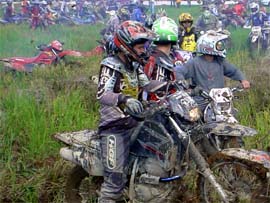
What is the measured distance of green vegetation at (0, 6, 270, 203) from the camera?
512cm

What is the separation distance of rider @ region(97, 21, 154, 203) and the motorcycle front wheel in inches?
24.6

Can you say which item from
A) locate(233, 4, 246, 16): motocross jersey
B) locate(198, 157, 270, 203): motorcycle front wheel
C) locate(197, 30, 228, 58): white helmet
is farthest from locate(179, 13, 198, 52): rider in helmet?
locate(233, 4, 246, 16): motocross jersey

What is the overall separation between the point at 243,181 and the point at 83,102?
10.4ft

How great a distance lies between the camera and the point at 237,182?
4.23 metres

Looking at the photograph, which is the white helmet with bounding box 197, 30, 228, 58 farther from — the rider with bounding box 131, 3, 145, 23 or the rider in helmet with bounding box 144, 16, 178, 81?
the rider with bounding box 131, 3, 145, 23

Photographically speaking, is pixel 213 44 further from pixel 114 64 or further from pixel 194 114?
pixel 194 114

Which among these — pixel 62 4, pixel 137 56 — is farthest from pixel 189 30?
pixel 62 4

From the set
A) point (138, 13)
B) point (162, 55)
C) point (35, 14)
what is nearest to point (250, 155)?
point (162, 55)

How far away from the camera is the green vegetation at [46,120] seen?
5121mm

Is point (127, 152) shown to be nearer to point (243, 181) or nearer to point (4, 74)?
point (243, 181)

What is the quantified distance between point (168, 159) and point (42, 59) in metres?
7.61

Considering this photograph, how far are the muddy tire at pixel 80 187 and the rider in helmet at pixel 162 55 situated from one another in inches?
40.4

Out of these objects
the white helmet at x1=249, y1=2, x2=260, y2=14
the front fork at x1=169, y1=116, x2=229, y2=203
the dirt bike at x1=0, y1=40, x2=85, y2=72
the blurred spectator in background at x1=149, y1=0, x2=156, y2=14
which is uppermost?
the front fork at x1=169, y1=116, x2=229, y2=203

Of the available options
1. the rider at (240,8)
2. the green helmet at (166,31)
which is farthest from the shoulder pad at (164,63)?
the rider at (240,8)
